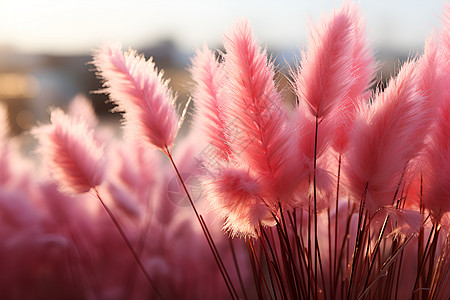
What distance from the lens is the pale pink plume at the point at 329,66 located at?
0.35 metres

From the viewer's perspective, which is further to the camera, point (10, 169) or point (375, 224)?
point (10, 169)

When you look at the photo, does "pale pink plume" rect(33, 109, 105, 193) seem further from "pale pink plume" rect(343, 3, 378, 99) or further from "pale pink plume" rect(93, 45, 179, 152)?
"pale pink plume" rect(343, 3, 378, 99)

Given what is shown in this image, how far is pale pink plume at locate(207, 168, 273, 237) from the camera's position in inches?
13.6

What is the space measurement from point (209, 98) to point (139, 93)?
0.06 m

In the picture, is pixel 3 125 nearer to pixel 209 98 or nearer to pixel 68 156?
pixel 68 156

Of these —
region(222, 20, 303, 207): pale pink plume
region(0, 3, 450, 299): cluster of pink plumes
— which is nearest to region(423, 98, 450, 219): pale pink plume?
region(0, 3, 450, 299): cluster of pink plumes

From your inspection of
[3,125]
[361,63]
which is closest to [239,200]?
[361,63]

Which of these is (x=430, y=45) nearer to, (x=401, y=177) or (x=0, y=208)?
(x=401, y=177)

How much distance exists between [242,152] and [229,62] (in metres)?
0.06

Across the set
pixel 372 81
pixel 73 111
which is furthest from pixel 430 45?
pixel 73 111

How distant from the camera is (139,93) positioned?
1.30ft

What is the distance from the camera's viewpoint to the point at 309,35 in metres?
0.36

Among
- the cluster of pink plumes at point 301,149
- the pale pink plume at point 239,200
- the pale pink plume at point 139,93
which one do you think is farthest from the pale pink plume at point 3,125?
the pale pink plume at point 239,200

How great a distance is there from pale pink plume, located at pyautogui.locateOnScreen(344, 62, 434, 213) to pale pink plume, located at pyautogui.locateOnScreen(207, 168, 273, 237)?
0.08 meters
